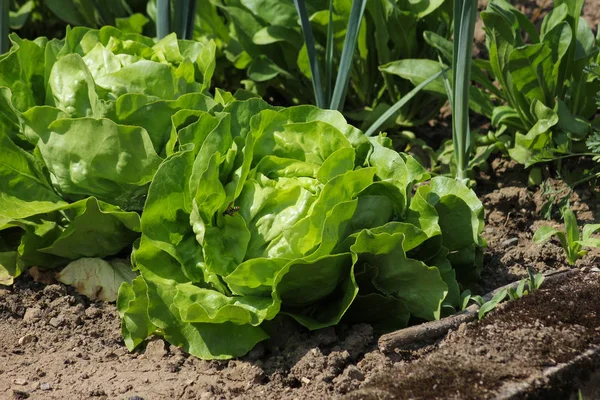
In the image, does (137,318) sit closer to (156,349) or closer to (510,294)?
(156,349)

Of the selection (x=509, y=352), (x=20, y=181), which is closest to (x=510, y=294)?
(x=509, y=352)

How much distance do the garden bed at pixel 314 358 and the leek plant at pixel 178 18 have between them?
118 cm

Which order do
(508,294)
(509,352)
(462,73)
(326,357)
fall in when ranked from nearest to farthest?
(509,352)
(326,357)
(508,294)
(462,73)

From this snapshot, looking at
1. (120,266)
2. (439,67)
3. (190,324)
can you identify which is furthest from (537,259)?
(120,266)

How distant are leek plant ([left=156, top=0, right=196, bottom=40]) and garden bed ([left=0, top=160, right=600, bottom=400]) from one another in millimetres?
1181

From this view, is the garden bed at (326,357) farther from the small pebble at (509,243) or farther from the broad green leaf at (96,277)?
the small pebble at (509,243)

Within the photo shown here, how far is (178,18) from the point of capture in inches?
142

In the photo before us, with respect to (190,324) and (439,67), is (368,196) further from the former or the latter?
(439,67)

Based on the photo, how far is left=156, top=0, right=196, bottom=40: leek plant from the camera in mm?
3545

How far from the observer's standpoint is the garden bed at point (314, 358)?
2.36 m

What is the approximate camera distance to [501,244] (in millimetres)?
3281

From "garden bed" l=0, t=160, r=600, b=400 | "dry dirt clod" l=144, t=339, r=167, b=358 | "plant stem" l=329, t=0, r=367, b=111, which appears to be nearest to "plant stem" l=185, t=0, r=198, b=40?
"plant stem" l=329, t=0, r=367, b=111

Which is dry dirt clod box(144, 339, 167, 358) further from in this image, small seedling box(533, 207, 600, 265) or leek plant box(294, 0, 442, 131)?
small seedling box(533, 207, 600, 265)

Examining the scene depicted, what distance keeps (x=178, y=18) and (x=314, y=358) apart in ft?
5.59
